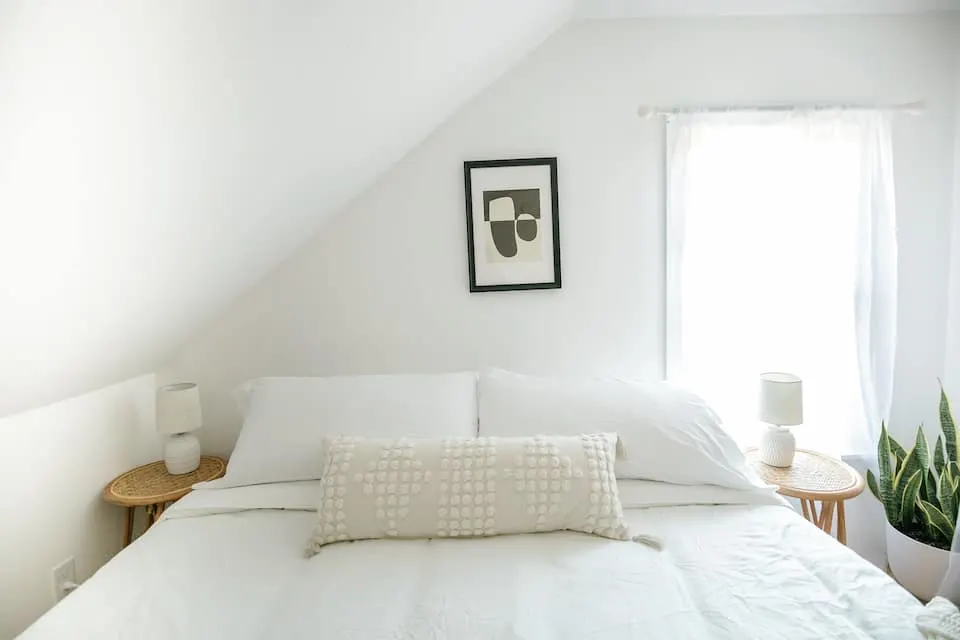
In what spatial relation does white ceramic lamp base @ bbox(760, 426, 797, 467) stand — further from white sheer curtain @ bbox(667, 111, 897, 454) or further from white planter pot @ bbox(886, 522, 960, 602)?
white planter pot @ bbox(886, 522, 960, 602)

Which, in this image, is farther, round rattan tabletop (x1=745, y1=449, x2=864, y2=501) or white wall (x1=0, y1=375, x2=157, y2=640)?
round rattan tabletop (x1=745, y1=449, x2=864, y2=501)

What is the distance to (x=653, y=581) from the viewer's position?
1.41m


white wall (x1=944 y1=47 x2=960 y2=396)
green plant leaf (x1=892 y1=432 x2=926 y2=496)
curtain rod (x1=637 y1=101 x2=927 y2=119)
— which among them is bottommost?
green plant leaf (x1=892 y1=432 x2=926 y2=496)

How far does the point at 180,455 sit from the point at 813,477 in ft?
8.26

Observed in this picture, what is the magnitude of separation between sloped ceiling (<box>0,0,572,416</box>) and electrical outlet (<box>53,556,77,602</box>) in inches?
24.4

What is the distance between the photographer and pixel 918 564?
2.16 metres

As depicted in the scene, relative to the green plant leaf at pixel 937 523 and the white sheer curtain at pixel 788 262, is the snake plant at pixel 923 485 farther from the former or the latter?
the white sheer curtain at pixel 788 262

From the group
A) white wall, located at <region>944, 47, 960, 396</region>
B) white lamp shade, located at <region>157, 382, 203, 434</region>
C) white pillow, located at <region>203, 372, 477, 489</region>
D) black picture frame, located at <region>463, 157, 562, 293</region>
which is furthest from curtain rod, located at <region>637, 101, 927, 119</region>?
white lamp shade, located at <region>157, 382, 203, 434</region>

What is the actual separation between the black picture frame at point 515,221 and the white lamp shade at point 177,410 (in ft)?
4.17

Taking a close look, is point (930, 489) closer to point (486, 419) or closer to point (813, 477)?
point (813, 477)

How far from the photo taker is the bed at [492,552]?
126 cm

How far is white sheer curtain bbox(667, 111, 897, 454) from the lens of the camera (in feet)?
7.87

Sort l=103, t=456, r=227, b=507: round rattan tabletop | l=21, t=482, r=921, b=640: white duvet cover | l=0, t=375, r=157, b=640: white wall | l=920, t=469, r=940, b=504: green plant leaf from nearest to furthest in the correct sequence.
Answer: l=21, t=482, r=921, b=640: white duvet cover < l=0, t=375, r=157, b=640: white wall < l=103, t=456, r=227, b=507: round rattan tabletop < l=920, t=469, r=940, b=504: green plant leaf

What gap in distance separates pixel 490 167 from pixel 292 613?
1858 millimetres
